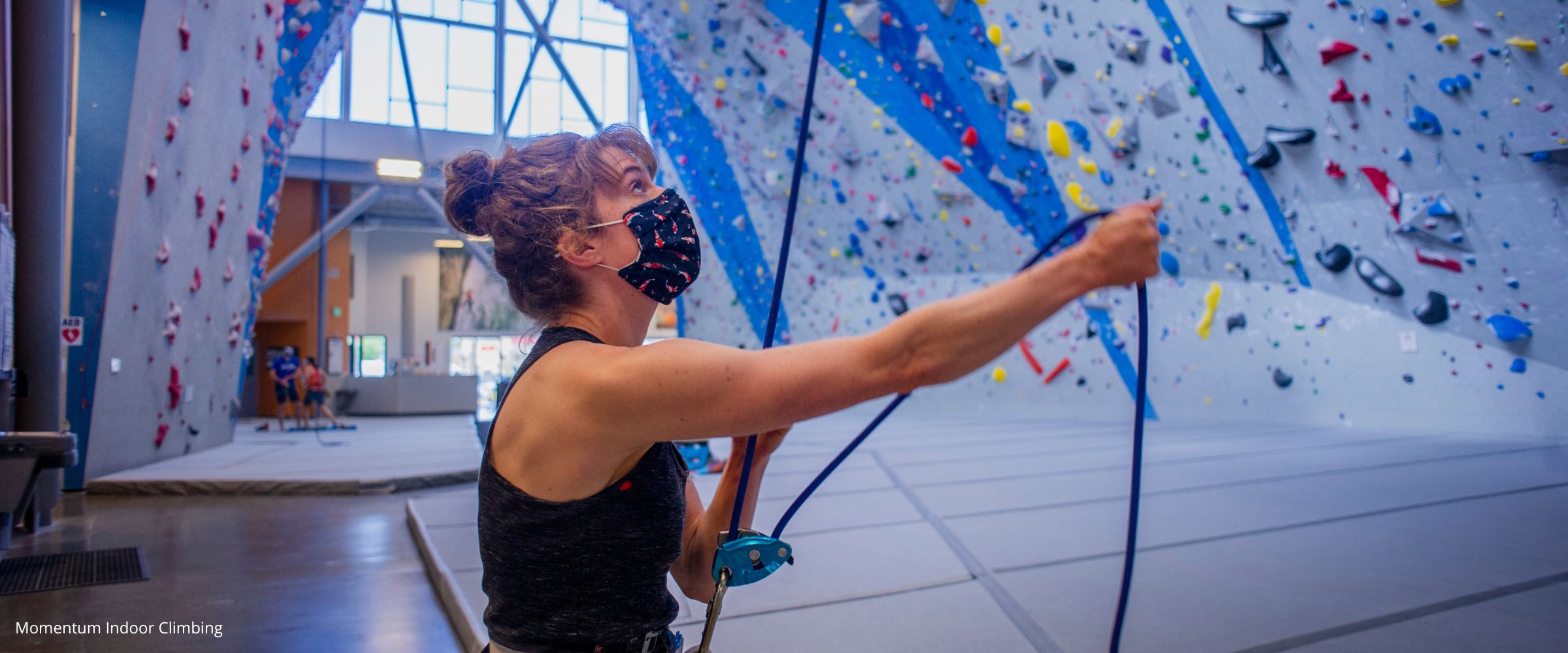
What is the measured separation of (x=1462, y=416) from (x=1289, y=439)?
3.36 ft

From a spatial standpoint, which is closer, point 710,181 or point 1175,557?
point 1175,557

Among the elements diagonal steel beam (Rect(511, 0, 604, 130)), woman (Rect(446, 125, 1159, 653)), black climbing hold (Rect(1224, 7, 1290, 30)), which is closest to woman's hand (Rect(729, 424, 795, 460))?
woman (Rect(446, 125, 1159, 653))

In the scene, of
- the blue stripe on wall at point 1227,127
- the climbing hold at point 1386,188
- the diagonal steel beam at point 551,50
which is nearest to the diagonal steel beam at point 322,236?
the diagonal steel beam at point 551,50

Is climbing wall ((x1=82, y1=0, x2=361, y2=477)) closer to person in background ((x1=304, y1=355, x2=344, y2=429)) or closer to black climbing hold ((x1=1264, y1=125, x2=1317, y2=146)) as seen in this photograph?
person in background ((x1=304, y1=355, x2=344, y2=429))

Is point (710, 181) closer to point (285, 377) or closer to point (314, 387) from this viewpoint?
point (314, 387)

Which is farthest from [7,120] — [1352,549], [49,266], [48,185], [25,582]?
[1352,549]

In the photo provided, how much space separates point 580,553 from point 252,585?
8.96 ft

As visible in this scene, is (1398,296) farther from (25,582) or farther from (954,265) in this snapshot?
(25,582)

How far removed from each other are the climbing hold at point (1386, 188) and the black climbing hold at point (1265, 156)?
49 cm

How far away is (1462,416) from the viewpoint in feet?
16.9

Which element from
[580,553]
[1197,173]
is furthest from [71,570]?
[1197,173]

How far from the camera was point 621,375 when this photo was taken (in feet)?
2.64

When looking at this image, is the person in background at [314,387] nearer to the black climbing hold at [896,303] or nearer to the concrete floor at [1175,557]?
the black climbing hold at [896,303]

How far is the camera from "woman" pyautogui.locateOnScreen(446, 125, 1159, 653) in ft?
2.52
